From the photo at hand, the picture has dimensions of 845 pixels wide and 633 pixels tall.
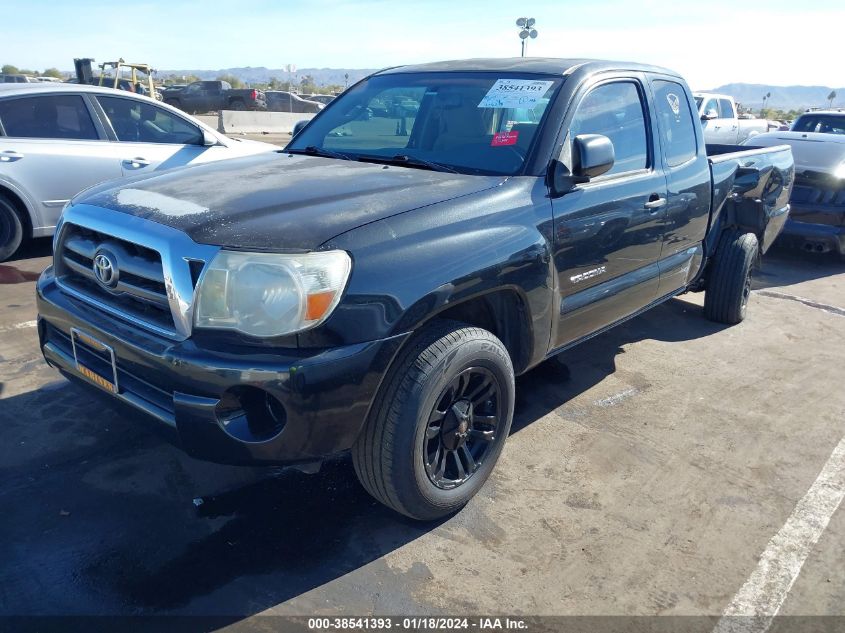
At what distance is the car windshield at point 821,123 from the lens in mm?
10242

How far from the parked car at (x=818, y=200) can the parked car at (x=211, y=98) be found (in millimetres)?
26982

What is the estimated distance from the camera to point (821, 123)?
10.5m

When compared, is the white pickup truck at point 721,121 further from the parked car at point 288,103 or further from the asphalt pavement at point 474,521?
the parked car at point 288,103

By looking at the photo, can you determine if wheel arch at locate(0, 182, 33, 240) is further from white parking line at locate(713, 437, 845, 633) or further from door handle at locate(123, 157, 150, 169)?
white parking line at locate(713, 437, 845, 633)

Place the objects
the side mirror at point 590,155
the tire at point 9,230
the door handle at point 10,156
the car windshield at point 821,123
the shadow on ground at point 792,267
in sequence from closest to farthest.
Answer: the side mirror at point 590,155 < the door handle at point 10,156 < the tire at point 9,230 < the shadow on ground at point 792,267 < the car windshield at point 821,123

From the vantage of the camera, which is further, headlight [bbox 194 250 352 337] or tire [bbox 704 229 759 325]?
tire [bbox 704 229 759 325]

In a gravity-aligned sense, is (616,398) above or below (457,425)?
below

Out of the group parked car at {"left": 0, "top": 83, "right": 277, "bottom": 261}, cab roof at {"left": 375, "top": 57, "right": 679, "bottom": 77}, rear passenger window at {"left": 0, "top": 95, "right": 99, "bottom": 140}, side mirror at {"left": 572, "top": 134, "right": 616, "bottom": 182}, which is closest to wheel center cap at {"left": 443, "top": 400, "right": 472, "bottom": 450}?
side mirror at {"left": 572, "top": 134, "right": 616, "bottom": 182}

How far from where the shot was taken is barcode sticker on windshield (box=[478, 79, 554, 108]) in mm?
3408

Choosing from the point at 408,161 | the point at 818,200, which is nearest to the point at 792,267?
the point at 818,200

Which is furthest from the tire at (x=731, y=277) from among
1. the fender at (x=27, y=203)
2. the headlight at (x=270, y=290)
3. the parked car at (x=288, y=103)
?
the parked car at (x=288, y=103)

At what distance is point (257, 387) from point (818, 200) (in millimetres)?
7463

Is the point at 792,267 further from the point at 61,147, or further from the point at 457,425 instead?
the point at 61,147

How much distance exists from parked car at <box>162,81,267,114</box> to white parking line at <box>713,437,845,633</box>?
30838 millimetres
